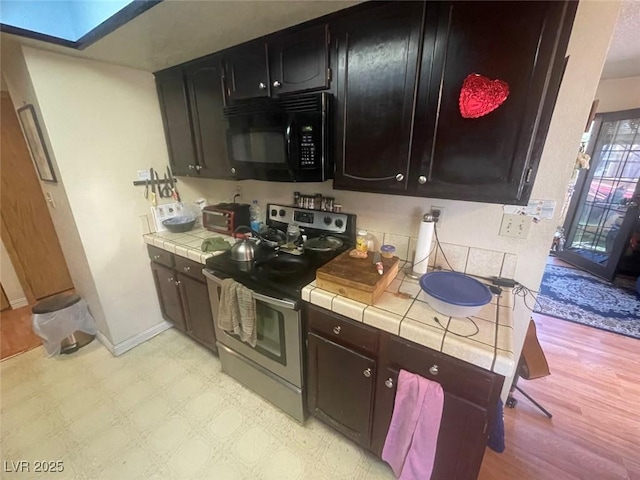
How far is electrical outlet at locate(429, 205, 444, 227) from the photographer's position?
1.46 meters

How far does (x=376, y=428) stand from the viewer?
129cm

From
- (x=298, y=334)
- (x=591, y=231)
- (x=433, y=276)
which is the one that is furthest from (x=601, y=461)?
(x=591, y=231)

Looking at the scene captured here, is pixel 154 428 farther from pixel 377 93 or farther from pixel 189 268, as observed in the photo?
pixel 377 93

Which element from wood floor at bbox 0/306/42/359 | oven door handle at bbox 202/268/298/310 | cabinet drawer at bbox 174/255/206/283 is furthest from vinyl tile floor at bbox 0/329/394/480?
oven door handle at bbox 202/268/298/310

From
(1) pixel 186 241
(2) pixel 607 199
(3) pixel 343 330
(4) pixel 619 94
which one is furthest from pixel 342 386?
(4) pixel 619 94

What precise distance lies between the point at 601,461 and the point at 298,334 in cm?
182

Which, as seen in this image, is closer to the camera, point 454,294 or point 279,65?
point 454,294

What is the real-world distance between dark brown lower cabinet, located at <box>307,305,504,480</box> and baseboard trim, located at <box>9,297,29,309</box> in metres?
3.49

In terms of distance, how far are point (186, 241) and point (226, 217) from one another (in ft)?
1.15

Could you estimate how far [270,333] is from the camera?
5.05ft

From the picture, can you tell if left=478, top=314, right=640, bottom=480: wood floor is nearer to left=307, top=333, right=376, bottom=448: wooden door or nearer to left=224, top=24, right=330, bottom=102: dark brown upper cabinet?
left=307, top=333, right=376, bottom=448: wooden door

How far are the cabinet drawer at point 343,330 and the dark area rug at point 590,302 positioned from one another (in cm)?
266

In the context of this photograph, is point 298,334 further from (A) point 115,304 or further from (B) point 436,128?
(A) point 115,304

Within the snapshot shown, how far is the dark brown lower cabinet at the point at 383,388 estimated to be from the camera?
3.21 ft
